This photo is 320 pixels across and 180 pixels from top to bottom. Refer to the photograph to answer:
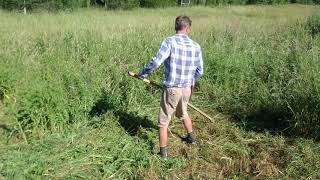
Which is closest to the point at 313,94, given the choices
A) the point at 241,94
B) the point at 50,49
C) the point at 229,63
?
the point at 241,94

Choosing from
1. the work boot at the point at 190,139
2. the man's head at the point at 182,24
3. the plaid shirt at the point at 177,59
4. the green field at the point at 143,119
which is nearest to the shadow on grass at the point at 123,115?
the green field at the point at 143,119

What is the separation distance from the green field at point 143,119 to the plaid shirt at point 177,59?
0.89 meters

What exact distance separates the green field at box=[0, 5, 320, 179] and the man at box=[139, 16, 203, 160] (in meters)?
0.55

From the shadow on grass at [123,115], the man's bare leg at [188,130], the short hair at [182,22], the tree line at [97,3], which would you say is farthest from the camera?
the tree line at [97,3]

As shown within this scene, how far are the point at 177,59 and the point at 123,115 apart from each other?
160cm

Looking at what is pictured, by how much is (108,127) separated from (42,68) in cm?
148

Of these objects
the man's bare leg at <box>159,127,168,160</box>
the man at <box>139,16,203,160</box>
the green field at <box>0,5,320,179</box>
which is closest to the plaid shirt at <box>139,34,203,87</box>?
the man at <box>139,16,203,160</box>

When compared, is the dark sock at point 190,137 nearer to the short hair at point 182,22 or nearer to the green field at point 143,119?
the green field at point 143,119

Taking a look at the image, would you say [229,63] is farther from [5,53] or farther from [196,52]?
[5,53]

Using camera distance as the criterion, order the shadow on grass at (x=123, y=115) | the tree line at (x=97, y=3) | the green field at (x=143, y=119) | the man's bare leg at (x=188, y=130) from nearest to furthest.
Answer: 1. the green field at (x=143, y=119)
2. the man's bare leg at (x=188, y=130)
3. the shadow on grass at (x=123, y=115)
4. the tree line at (x=97, y=3)

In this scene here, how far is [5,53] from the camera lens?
7.02m

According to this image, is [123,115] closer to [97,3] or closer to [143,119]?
[143,119]

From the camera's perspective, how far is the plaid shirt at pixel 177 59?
165 inches

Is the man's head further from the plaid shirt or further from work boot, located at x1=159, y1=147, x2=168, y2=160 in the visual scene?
work boot, located at x1=159, y1=147, x2=168, y2=160
